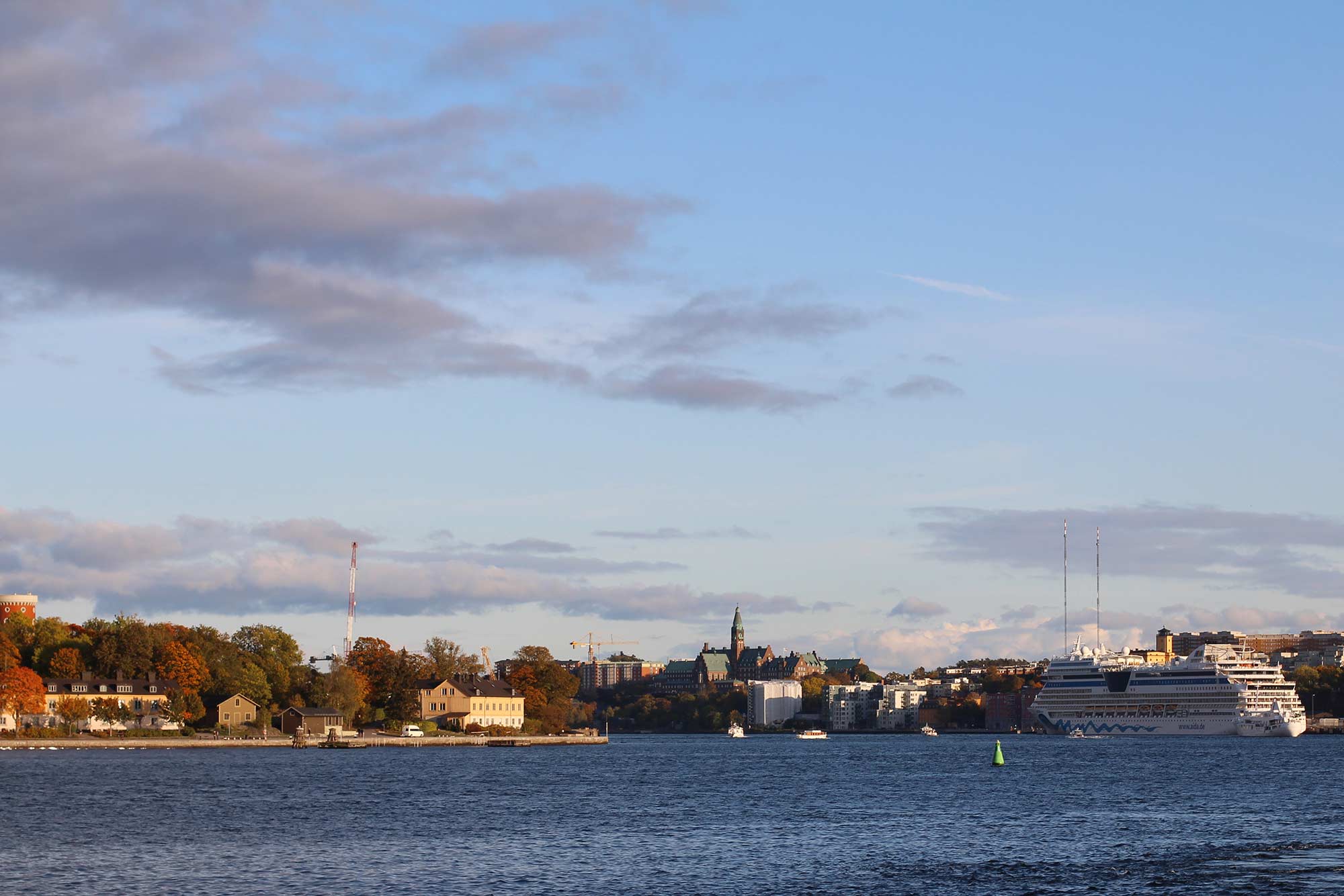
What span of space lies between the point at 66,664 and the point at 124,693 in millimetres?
6248

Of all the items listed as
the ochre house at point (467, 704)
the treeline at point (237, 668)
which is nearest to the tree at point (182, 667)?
the treeline at point (237, 668)

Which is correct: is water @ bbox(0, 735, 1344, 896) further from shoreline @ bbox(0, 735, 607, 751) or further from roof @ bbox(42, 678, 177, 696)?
roof @ bbox(42, 678, 177, 696)

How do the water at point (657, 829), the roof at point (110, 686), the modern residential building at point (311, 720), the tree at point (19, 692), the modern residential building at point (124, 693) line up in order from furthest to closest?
the modern residential building at point (311, 720) → the roof at point (110, 686) → the modern residential building at point (124, 693) → the tree at point (19, 692) → the water at point (657, 829)

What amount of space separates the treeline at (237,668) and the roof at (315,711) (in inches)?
32.4

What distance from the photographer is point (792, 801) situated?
85250mm

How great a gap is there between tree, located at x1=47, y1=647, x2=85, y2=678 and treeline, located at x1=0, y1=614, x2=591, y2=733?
0.09 metres

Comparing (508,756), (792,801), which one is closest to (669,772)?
(508,756)

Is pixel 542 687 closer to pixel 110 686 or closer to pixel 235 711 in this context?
pixel 235 711

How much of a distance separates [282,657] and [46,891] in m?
132

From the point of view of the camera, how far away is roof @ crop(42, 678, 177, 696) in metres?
158

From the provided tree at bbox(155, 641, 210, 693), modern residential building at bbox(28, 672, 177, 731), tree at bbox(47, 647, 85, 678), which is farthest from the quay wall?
tree at bbox(47, 647, 85, 678)

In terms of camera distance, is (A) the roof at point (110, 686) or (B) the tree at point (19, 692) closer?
(B) the tree at point (19, 692)

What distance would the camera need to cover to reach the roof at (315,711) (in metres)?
165

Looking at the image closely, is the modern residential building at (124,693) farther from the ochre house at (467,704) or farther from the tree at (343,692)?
the ochre house at (467,704)
